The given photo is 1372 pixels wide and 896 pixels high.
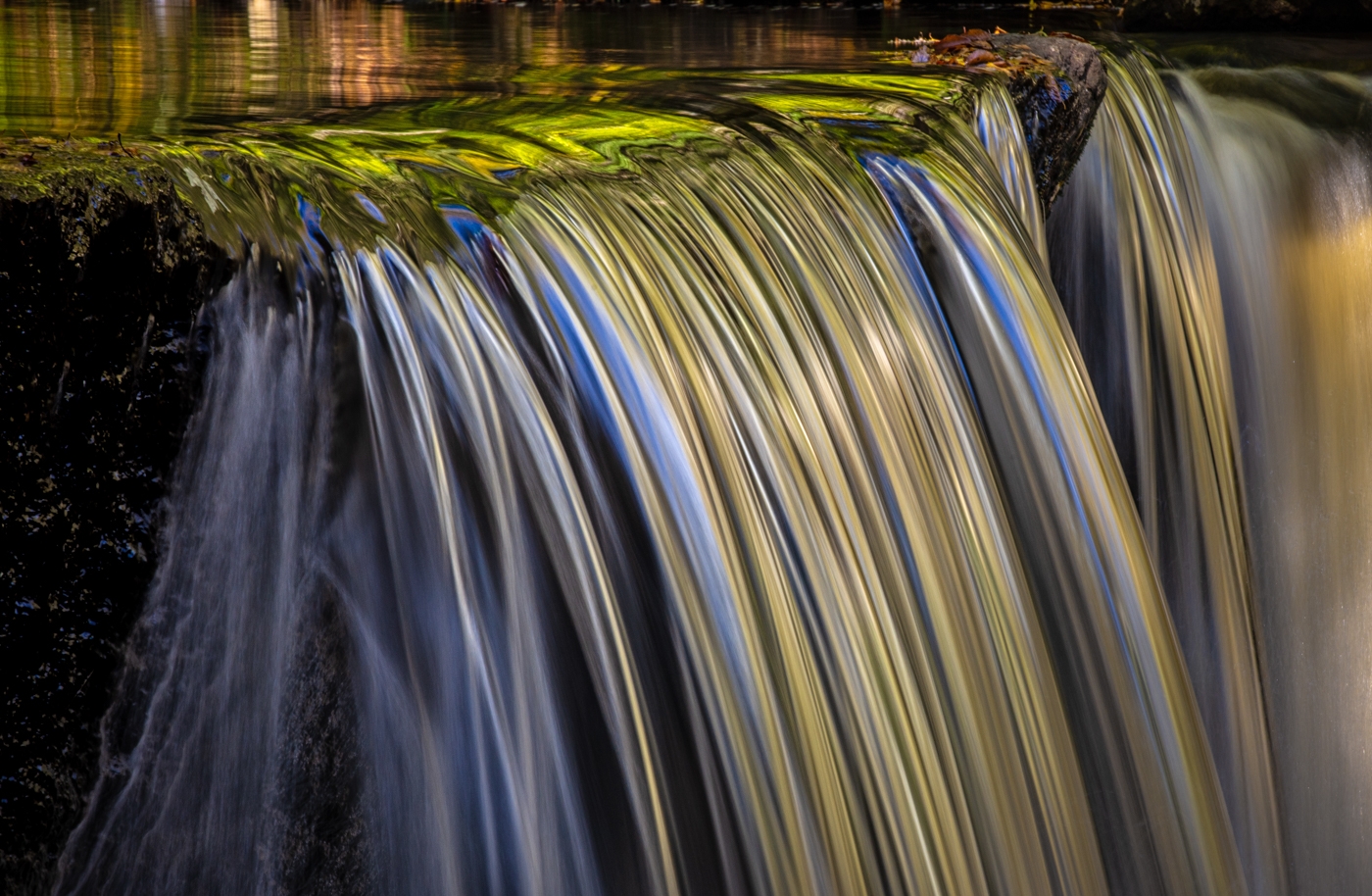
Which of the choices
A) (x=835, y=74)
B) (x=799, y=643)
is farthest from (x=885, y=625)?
(x=835, y=74)

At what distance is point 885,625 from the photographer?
212 centimetres

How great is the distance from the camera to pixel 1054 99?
3701mm

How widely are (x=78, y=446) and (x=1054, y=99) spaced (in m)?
2.94

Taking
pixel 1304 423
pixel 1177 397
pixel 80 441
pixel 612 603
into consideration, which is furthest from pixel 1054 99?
pixel 80 441

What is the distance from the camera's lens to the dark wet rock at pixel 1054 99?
3.62 metres

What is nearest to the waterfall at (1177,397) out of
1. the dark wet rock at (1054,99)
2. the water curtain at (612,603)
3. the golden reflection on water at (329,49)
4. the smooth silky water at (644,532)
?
the smooth silky water at (644,532)

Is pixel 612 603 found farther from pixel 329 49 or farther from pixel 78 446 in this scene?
pixel 329 49

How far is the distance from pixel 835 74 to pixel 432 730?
262cm

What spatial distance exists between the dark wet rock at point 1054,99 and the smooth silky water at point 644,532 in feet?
0.56

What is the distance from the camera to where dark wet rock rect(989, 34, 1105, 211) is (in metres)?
3.62

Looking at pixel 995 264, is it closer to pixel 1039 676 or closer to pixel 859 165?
pixel 859 165

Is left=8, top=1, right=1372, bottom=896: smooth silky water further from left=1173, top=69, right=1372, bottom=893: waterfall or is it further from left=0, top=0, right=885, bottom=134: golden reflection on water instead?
left=1173, top=69, right=1372, bottom=893: waterfall

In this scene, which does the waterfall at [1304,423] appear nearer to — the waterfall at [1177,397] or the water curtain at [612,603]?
the waterfall at [1177,397]

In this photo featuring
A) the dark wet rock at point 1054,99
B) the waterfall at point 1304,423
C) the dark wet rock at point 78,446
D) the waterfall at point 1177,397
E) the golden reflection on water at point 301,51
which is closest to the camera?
the dark wet rock at point 78,446
